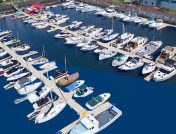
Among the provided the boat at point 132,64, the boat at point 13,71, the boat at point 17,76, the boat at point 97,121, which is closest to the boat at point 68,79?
the boat at point 17,76

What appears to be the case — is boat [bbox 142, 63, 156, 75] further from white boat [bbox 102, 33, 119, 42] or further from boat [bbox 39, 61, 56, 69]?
boat [bbox 39, 61, 56, 69]

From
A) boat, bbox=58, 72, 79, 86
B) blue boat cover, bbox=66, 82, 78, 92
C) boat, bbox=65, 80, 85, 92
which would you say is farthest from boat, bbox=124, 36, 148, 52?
blue boat cover, bbox=66, 82, 78, 92

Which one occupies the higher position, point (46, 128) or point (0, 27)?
point (0, 27)

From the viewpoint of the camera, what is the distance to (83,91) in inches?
2062

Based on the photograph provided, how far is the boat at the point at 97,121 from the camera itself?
43250 mm

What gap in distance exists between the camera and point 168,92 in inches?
2061

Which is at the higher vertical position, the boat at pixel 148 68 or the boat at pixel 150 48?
the boat at pixel 150 48

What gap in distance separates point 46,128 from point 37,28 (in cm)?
4893

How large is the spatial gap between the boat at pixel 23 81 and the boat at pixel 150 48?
88.1ft

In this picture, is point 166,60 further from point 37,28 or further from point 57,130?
point 37,28

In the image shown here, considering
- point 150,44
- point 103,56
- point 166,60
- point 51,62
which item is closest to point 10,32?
point 51,62

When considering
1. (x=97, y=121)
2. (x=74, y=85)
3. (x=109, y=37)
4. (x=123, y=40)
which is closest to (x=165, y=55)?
(x=123, y=40)

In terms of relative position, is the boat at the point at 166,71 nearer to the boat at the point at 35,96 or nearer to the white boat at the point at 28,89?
the boat at the point at 35,96

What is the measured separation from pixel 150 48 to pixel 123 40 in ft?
27.5
